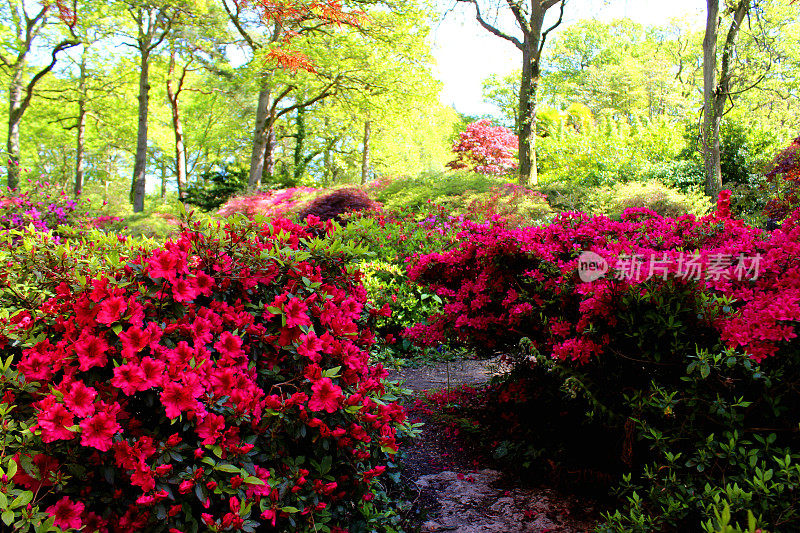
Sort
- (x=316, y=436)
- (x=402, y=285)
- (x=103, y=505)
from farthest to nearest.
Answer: (x=402, y=285)
(x=316, y=436)
(x=103, y=505)

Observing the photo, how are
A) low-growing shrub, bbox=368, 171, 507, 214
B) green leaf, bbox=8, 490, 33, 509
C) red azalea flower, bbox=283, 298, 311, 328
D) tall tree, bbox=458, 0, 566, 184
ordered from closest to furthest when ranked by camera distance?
green leaf, bbox=8, 490, 33, 509 → red azalea flower, bbox=283, 298, 311, 328 → low-growing shrub, bbox=368, 171, 507, 214 → tall tree, bbox=458, 0, 566, 184

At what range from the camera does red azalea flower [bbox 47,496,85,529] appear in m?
1.31

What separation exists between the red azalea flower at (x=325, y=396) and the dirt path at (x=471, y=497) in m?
0.98

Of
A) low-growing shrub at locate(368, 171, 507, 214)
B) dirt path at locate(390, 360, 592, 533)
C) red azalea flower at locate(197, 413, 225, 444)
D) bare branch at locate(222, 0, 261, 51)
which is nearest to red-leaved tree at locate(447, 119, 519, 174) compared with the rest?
low-growing shrub at locate(368, 171, 507, 214)

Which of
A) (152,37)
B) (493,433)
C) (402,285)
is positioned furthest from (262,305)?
(152,37)

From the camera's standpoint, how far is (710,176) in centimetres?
1120

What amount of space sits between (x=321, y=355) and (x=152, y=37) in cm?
1681

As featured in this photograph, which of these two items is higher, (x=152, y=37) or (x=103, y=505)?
(x=152, y=37)

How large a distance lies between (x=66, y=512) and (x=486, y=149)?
21232 mm

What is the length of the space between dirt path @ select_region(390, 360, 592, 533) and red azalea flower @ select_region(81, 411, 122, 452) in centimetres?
142

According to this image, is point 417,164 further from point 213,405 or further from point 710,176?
point 213,405

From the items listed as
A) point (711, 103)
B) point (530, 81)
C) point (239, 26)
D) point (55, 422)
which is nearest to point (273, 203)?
point (239, 26)

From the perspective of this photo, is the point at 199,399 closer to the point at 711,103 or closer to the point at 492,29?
the point at 711,103

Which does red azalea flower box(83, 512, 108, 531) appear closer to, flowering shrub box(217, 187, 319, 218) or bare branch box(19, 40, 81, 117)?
flowering shrub box(217, 187, 319, 218)
